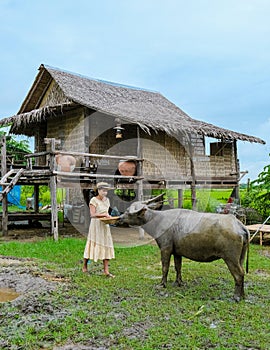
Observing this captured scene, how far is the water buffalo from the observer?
5289 millimetres

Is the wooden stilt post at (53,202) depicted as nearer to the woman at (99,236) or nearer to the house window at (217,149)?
the woman at (99,236)

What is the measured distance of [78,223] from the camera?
1523cm

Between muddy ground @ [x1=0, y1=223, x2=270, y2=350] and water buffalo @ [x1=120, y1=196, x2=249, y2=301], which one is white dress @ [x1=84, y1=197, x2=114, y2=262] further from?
water buffalo @ [x1=120, y1=196, x2=249, y2=301]

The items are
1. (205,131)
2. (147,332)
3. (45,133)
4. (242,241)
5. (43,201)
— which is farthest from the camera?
(43,201)

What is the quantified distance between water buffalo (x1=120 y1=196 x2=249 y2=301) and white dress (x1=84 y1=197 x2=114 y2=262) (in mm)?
775

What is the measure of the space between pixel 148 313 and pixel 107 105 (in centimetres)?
926

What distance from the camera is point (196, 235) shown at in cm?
555

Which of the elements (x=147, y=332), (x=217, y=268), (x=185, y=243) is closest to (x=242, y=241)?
(x=185, y=243)

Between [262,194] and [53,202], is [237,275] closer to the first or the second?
[53,202]

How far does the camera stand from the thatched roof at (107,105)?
12328 mm

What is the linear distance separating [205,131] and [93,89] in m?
4.54

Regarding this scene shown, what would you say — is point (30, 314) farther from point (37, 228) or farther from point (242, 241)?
point (37, 228)

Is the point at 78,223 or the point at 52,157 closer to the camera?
the point at 52,157

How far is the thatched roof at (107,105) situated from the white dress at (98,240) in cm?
508
